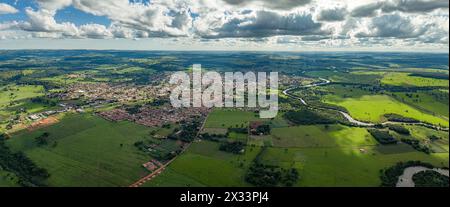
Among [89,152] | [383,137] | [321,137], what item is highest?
[383,137]

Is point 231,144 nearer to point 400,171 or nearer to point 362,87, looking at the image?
point 400,171

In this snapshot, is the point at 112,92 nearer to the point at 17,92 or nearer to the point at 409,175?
the point at 17,92

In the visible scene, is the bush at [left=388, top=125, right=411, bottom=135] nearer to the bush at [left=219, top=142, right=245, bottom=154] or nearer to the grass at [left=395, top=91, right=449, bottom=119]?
the grass at [left=395, top=91, right=449, bottom=119]

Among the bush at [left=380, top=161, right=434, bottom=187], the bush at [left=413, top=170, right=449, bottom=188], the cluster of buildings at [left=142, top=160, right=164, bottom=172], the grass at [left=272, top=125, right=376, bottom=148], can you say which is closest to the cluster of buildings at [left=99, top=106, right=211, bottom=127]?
the cluster of buildings at [left=142, top=160, right=164, bottom=172]

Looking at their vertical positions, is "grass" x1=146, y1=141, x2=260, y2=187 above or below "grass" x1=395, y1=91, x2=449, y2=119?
below

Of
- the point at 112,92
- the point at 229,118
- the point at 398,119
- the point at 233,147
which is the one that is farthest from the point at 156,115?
the point at 398,119

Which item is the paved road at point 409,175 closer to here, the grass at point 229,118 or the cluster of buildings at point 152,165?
the grass at point 229,118
